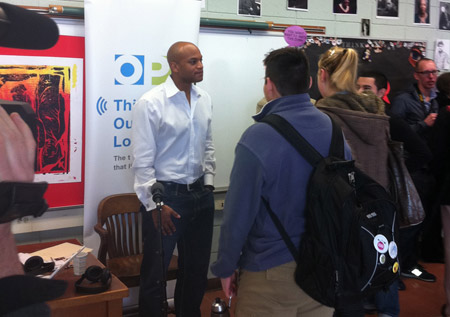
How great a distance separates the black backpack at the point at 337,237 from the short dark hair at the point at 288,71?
13cm

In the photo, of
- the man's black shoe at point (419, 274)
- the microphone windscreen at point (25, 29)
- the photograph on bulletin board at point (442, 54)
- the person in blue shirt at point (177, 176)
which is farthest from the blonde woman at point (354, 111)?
the photograph on bulletin board at point (442, 54)

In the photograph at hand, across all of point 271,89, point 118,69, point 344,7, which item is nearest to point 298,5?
point 344,7

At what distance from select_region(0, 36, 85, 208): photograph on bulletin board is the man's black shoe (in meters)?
2.72

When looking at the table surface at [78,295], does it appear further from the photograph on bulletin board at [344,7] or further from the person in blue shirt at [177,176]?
the photograph on bulletin board at [344,7]

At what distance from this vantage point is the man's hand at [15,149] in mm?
558

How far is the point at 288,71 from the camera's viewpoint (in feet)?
5.48

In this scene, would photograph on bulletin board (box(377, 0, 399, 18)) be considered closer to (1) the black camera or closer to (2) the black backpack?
(2) the black backpack

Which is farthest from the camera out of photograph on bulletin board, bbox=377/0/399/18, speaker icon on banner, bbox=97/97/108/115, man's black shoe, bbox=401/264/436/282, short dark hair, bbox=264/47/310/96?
photograph on bulletin board, bbox=377/0/399/18

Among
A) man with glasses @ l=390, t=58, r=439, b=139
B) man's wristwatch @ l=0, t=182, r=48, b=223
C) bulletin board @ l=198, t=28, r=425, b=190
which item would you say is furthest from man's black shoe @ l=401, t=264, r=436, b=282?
man's wristwatch @ l=0, t=182, r=48, b=223

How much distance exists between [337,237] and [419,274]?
2926 mm

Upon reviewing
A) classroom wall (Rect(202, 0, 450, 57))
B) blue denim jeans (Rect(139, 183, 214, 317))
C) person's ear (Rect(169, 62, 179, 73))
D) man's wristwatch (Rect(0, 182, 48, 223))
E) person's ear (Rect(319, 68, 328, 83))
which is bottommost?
blue denim jeans (Rect(139, 183, 214, 317))

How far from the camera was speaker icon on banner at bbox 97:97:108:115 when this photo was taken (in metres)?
2.99

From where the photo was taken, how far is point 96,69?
117 inches

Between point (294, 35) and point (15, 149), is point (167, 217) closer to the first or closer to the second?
point (294, 35)
